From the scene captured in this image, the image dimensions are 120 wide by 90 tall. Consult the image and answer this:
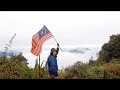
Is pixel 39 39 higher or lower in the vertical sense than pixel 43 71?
higher

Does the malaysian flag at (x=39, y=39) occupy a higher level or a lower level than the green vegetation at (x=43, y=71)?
higher

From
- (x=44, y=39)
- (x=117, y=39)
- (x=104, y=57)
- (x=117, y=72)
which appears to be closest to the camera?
(x=44, y=39)

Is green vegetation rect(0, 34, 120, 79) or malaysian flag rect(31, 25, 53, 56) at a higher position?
malaysian flag rect(31, 25, 53, 56)

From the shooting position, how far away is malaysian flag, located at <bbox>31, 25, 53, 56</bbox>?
11117mm

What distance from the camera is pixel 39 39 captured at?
11.2 metres

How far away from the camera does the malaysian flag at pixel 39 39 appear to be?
1112cm
